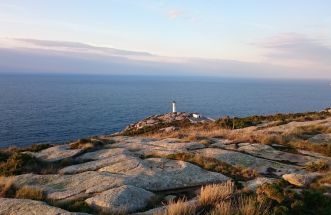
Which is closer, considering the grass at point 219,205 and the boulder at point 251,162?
the grass at point 219,205

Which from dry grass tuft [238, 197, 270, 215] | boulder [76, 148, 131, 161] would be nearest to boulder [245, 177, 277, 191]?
dry grass tuft [238, 197, 270, 215]

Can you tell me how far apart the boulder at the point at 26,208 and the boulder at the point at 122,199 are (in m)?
1.13

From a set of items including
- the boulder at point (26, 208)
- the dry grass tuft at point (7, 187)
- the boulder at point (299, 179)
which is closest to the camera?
the boulder at point (26, 208)

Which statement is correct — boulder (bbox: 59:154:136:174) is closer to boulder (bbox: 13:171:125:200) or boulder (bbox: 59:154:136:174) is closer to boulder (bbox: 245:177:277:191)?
boulder (bbox: 13:171:125:200)

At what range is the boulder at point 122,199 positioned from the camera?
9633mm

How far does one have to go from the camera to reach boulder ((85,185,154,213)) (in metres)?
9.63

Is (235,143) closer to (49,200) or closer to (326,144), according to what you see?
(326,144)

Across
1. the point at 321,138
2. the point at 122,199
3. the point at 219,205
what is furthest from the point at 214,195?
the point at 321,138

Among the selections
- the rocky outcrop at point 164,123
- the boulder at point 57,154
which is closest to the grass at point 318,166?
the boulder at point 57,154

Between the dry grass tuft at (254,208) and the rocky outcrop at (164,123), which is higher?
the dry grass tuft at (254,208)

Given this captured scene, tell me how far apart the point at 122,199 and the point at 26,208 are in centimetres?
243

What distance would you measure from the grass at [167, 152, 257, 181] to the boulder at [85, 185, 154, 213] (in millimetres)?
3879

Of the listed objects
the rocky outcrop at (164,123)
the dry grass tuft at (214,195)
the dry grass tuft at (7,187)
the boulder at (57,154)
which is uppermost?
the dry grass tuft at (214,195)

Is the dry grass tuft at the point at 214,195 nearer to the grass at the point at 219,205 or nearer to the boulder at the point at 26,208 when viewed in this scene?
the grass at the point at 219,205
